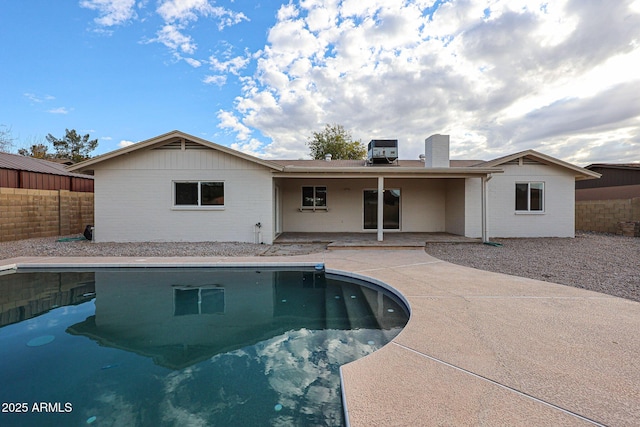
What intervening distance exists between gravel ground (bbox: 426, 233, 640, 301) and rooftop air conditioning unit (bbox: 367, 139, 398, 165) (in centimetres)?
406

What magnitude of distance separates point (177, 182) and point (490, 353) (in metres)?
10.6

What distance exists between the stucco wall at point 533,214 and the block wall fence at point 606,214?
3157 millimetres

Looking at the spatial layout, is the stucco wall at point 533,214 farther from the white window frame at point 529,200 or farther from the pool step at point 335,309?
the pool step at point 335,309

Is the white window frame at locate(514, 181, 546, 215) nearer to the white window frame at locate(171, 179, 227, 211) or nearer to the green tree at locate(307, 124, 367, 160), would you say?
the white window frame at locate(171, 179, 227, 211)

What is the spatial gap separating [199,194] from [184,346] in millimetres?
7761

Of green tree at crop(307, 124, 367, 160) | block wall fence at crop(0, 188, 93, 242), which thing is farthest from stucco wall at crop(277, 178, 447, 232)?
green tree at crop(307, 124, 367, 160)

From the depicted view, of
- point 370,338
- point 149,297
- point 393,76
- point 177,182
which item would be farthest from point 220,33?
point 370,338

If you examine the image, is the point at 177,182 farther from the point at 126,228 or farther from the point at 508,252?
the point at 508,252

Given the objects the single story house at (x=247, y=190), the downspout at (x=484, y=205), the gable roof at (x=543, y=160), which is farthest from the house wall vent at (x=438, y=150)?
the gable roof at (x=543, y=160)

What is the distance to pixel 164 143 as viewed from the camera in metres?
10.6

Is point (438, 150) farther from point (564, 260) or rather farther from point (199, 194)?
point (199, 194)

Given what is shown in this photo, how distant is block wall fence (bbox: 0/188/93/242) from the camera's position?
11.3 meters

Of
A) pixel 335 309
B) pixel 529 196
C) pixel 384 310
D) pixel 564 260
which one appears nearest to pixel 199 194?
pixel 335 309

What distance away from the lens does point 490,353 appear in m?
2.89
